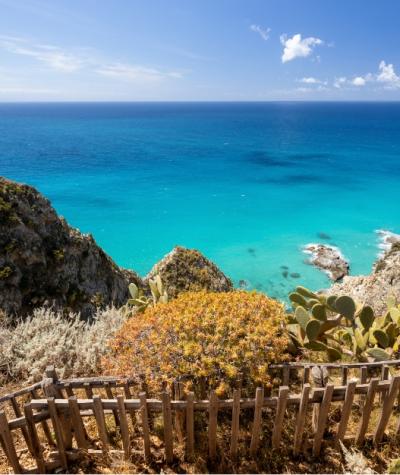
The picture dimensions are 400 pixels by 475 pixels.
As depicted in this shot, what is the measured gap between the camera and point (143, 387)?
4.82m

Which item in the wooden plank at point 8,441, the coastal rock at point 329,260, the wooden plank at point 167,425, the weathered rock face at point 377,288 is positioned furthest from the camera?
the coastal rock at point 329,260

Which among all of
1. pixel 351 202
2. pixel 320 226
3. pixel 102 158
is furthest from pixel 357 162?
pixel 102 158

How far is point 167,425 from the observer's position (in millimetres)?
4215

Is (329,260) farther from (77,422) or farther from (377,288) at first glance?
(77,422)

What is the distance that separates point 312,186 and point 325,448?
158ft

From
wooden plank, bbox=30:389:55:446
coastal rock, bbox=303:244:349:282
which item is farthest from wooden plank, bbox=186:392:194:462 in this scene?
coastal rock, bbox=303:244:349:282

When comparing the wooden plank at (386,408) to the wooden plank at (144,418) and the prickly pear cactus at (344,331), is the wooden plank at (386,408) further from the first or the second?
the wooden plank at (144,418)

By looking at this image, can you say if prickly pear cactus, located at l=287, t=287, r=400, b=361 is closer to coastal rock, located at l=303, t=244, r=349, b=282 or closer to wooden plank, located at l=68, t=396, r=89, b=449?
wooden plank, located at l=68, t=396, r=89, b=449

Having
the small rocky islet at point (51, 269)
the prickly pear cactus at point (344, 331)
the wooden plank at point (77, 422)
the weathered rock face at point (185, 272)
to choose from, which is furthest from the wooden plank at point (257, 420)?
the weathered rock face at point (185, 272)

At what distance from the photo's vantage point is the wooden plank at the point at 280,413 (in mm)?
4145

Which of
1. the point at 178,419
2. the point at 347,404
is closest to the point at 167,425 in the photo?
the point at 178,419

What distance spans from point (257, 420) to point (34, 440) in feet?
8.77

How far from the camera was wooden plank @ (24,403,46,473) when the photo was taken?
162 inches

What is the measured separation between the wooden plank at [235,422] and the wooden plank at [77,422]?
5.98ft
